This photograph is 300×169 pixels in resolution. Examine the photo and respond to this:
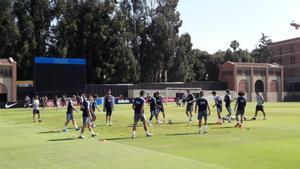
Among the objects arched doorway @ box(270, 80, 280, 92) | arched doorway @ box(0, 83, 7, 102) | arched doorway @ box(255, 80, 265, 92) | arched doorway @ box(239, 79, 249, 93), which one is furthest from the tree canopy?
arched doorway @ box(270, 80, 280, 92)

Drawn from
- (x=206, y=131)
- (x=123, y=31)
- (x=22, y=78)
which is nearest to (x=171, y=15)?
(x=123, y=31)

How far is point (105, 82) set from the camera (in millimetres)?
86938

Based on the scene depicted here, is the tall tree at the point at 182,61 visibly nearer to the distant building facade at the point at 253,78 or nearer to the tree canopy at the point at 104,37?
the tree canopy at the point at 104,37

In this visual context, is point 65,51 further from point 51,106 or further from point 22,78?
point 51,106

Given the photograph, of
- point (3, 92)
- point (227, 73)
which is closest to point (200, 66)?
point (227, 73)

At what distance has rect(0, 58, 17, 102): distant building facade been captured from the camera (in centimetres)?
7356

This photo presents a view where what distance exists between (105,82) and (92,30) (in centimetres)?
1085

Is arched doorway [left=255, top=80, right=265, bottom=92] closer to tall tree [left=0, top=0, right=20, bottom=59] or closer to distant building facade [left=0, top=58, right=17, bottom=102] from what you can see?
tall tree [left=0, top=0, right=20, bottom=59]

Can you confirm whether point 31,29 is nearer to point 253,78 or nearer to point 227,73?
point 227,73

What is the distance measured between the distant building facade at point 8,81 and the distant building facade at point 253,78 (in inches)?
1968

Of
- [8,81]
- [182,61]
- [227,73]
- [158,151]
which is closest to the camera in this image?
[158,151]

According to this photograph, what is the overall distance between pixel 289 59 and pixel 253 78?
100 ft

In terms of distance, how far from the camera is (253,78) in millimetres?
103125

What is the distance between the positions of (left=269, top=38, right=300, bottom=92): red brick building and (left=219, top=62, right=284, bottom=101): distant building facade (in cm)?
868
